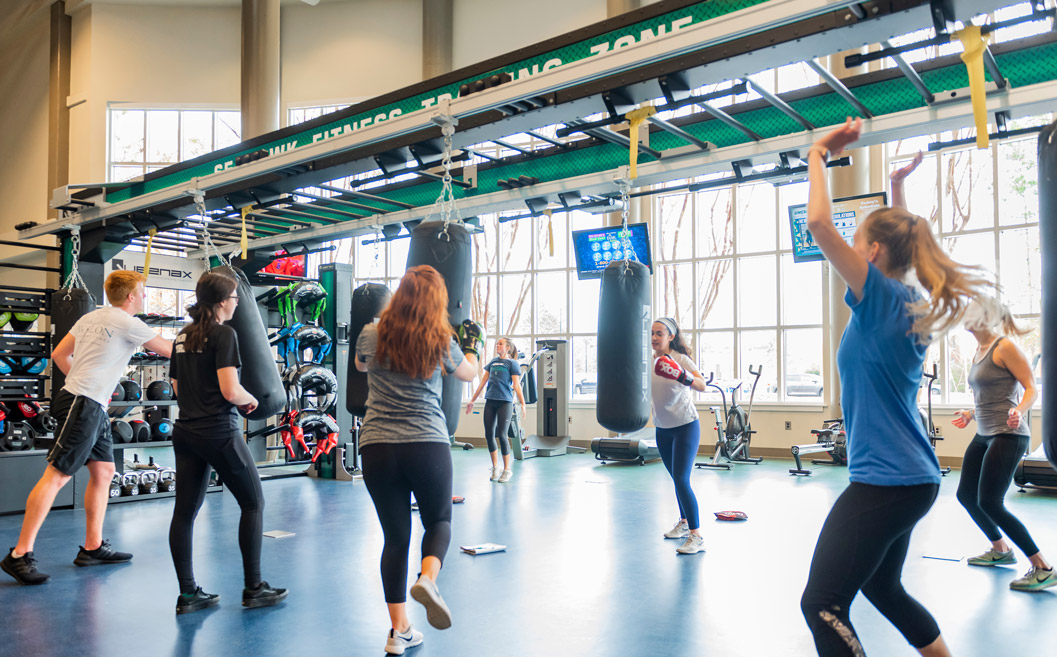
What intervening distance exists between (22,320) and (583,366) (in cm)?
813

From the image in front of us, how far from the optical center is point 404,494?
299cm

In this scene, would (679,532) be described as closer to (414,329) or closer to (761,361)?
(414,329)

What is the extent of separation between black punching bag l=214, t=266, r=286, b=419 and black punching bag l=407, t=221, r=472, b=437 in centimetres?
102

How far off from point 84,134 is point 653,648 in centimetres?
1481

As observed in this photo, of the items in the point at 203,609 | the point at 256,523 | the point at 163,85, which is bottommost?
the point at 203,609

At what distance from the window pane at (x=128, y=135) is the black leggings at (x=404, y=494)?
45.2 feet

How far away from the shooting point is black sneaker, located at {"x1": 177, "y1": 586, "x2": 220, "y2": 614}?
12.1 feet

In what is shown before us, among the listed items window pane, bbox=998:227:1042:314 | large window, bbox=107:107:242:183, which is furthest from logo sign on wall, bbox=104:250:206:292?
window pane, bbox=998:227:1042:314

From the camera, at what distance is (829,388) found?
1083cm

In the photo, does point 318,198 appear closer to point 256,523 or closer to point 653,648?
point 256,523

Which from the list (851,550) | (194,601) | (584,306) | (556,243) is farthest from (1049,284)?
(556,243)

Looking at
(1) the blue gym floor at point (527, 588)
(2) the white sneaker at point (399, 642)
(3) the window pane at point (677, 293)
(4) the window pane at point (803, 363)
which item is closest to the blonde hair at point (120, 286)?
(1) the blue gym floor at point (527, 588)

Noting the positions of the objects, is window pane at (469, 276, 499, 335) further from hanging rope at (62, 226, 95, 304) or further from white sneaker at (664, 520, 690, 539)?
white sneaker at (664, 520, 690, 539)

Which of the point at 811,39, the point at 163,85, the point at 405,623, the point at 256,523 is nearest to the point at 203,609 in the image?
the point at 256,523
